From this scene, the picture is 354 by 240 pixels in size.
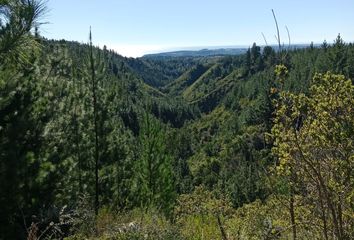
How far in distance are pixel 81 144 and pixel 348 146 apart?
16684 mm

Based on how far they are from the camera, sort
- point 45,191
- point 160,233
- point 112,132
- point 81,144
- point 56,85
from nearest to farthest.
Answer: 1. point 160,233
2. point 45,191
3. point 56,85
4. point 81,144
5. point 112,132

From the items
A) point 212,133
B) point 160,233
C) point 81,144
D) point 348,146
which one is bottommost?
point 212,133

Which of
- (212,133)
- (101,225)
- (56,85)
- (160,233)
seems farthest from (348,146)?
(212,133)

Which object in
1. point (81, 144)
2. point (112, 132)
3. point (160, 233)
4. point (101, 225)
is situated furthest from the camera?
point (112, 132)

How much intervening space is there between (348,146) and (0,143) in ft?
25.9

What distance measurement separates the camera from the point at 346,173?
390cm

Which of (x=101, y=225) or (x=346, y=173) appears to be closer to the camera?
(x=346, y=173)

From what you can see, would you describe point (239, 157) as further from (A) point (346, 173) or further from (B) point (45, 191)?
(A) point (346, 173)

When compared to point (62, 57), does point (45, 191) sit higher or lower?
lower

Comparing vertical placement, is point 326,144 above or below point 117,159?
above

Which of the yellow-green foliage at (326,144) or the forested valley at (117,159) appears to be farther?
the forested valley at (117,159)

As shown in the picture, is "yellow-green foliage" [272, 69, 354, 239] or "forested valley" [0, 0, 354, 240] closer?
"yellow-green foliage" [272, 69, 354, 239]

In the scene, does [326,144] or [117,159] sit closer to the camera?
[326,144]

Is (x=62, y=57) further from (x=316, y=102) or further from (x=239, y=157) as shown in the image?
(x=239, y=157)
